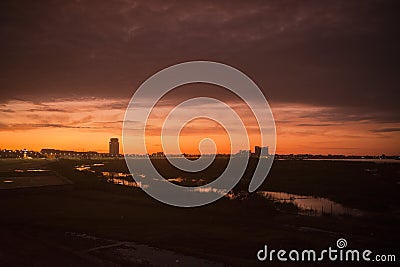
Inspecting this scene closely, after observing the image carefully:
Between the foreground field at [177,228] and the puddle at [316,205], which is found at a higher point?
the puddle at [316,205]

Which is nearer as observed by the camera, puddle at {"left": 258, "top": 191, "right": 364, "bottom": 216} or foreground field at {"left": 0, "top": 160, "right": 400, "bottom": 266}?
foreground field at {"left": 0, "top": 160, "right": 400, "bottom": 266}

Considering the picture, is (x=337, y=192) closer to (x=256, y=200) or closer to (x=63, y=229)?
(x=256, y=200)

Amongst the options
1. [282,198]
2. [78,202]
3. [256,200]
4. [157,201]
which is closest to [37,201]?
[78,202]

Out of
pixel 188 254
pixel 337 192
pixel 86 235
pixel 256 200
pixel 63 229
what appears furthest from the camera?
pixel 337 192

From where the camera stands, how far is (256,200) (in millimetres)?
39406

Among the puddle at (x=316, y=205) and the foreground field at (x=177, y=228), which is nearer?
the foreground field at (x=177, y=228)

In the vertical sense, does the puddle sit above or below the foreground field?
above

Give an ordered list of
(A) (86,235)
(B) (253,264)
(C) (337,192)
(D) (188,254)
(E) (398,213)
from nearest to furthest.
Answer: (B) (253,264), (D) (188,254), (A) (86,235), (E) (398,213), (C) (337,192)

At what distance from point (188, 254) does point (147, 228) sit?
7.51 m

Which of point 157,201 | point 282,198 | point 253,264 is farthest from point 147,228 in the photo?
point 282,198

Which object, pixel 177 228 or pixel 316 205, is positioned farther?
pixel 316 205

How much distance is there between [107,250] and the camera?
22.2m

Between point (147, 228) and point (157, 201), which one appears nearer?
point (147, 228)

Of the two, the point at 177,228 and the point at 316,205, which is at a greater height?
the point at 316,205
